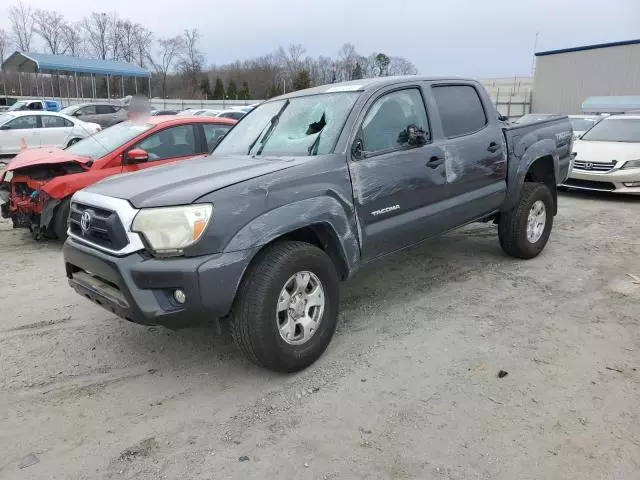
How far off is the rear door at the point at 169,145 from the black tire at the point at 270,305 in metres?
3.93

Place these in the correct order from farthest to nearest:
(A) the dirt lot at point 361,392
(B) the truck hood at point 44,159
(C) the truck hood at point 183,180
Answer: (B) the truck hood at point 44,159 < (C) the truck hood at point 183,180 < (A) the dirt lot at point 361,392

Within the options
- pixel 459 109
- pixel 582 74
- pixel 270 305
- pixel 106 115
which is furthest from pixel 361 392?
pixel 582 74

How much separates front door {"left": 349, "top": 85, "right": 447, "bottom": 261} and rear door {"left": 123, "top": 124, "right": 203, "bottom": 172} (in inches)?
141

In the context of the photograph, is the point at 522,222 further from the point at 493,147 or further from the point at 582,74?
the point at 582,74

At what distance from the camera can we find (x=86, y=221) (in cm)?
334

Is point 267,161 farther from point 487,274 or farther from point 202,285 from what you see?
point 487,274

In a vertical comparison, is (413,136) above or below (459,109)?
below

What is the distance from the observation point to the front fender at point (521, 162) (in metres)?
5.22

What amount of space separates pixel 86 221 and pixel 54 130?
14201 mm

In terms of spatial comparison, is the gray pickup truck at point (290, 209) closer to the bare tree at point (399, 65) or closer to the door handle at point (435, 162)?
the door handle at point (435, 162)

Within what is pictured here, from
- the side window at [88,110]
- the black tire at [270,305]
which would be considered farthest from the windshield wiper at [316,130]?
the side window at [88,110]

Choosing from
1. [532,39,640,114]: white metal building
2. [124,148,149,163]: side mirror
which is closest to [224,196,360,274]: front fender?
[124,148,149,163]: side mirror

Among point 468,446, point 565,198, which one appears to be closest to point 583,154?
point 565,198

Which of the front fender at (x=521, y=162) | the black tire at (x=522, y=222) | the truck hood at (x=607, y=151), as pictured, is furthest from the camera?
the truck hood at (x=607, y=151)
